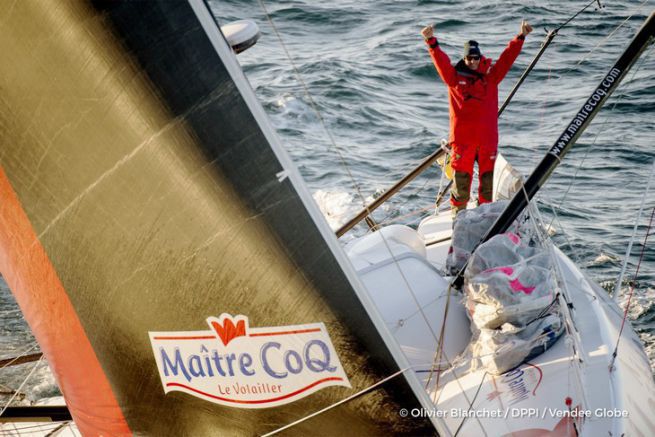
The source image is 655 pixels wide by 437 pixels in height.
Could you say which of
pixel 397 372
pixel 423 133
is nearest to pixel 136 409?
pixel 397 372

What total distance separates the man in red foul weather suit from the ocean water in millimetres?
671

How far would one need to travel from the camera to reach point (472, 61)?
5242 millimetres

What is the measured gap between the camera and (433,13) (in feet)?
45.1

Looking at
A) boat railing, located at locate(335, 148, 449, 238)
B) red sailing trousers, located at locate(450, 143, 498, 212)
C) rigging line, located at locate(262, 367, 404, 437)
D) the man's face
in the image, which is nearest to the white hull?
rigging line, located at locate(262, 367, 404, 437)

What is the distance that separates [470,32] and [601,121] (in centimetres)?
353

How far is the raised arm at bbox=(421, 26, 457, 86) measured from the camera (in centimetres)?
511

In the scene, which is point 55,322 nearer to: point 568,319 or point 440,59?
point 568,319

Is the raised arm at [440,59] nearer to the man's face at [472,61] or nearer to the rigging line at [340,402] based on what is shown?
the man's face at [472,61]

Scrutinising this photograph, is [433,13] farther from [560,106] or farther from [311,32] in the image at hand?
[560,106]

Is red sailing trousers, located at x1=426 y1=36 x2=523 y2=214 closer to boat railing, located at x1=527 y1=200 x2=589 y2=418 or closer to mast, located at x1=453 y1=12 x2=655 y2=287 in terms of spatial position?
boat railing, located at x1=527 y1=200 x2=589 y2=418

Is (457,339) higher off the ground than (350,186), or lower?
lower

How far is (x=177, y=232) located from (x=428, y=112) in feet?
25.7

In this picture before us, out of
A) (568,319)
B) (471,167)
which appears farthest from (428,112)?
(568,319)

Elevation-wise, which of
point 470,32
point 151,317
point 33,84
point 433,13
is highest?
point 433,13
